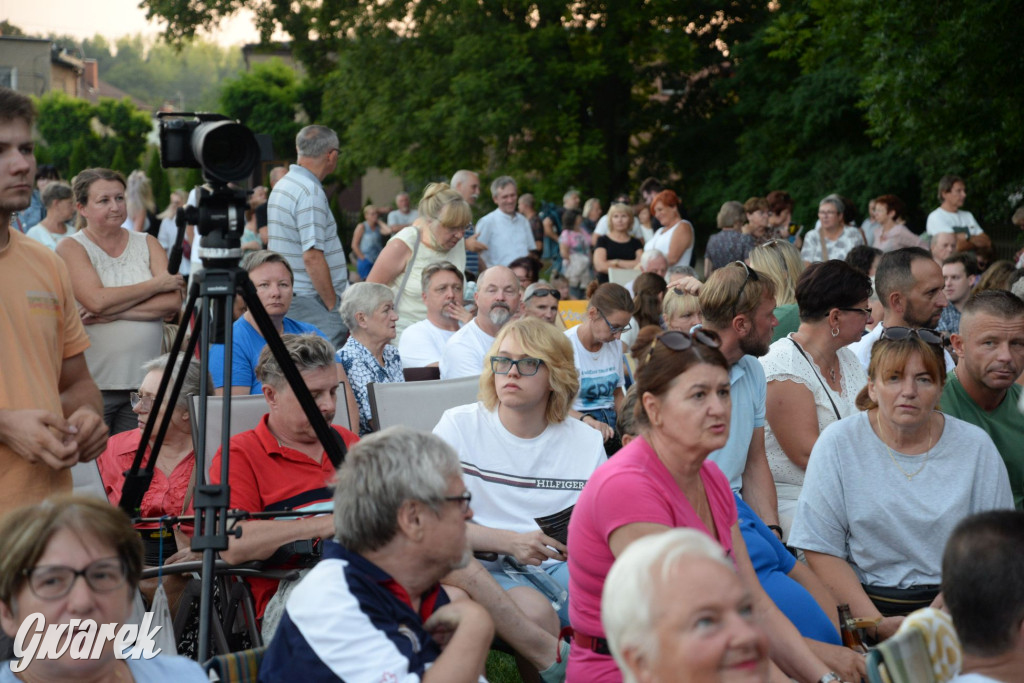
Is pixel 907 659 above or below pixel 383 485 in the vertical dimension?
below

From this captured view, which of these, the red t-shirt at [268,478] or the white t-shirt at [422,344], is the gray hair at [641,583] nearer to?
the red t-shirt at [268,478]

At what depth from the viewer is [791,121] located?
849 inches

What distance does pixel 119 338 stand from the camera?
17.8 feet

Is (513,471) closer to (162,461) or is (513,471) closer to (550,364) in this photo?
(550,364)

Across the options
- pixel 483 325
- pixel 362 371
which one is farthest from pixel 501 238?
pixel 362 371

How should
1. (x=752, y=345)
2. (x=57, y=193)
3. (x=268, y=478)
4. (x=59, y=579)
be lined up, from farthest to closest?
(x=57, y=193) → (x=752, y=345) → (x=268, y=478) → (x=59, y=579)

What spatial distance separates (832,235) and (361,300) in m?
6.37

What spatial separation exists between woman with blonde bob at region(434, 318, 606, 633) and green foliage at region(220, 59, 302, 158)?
129 feet

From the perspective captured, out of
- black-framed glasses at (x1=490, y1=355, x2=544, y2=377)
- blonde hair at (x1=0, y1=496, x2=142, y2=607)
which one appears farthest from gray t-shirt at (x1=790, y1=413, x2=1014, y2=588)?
blonde hair at (x1=0, y1=496, x2=142, y2=607)

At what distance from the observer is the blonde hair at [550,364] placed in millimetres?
4344

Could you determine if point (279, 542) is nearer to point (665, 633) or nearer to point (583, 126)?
point (665, 633)

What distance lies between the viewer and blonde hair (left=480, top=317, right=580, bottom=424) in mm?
4344

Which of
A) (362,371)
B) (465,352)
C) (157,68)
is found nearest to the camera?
(362,371)

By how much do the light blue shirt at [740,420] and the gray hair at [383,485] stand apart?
6.56 ft
